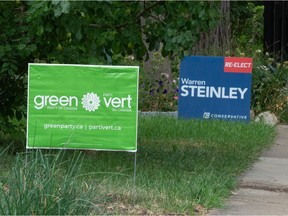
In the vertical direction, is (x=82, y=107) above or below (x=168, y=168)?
above

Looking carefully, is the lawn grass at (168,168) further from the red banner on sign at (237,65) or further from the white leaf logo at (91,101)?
the red banner on sign at (237,65)

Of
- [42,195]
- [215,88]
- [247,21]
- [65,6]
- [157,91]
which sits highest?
[247,21]

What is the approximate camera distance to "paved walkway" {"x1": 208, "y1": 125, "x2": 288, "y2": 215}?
23.7 feet

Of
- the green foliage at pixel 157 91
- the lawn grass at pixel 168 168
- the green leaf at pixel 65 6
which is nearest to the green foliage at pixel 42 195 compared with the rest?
the lawn grass at pixel 168 168

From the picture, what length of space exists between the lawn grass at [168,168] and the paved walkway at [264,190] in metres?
0.12

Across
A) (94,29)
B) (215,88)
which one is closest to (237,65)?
(215,88)

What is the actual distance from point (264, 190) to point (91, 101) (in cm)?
209

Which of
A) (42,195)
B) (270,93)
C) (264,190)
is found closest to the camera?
(42,195)

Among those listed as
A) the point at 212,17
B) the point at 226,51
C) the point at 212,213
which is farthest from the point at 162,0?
the point at 226,51

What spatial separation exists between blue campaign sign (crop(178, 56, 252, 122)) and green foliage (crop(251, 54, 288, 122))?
1181 mm

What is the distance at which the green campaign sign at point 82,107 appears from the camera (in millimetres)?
7730

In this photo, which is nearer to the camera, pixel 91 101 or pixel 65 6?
pixel 65 6

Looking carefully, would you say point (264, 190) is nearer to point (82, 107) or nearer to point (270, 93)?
point (82, 107)

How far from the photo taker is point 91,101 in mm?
7770
